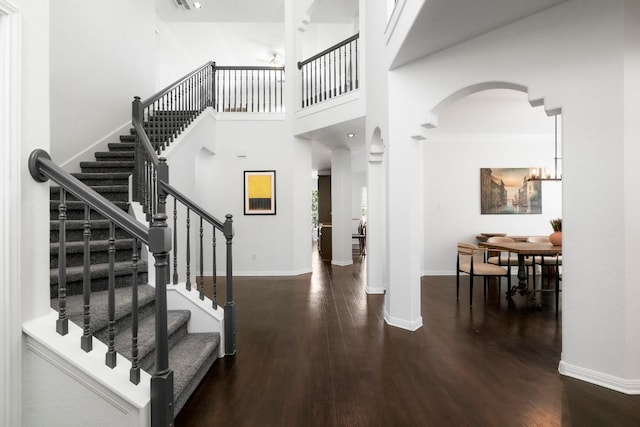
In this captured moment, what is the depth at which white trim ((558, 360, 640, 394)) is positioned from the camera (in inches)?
86.9

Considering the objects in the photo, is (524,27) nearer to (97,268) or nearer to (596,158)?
(596,158)

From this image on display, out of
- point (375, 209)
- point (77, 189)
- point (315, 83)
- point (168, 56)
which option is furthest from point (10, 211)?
point (168, 56)

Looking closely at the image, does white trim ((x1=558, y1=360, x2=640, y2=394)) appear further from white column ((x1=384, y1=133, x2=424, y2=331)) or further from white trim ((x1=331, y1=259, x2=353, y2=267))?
white trim ((x1=331, y1=259, x2=353, y2=267))

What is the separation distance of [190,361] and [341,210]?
18.5 feet

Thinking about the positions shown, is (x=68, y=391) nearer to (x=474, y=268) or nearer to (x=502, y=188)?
(x=474, y=268)

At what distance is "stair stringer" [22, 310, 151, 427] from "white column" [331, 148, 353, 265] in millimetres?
6145

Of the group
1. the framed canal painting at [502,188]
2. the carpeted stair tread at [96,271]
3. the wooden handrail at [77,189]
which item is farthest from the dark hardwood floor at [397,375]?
the framed canal painting at [502,188]

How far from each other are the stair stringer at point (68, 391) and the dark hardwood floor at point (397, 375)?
0.49m

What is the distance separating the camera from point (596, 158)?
7.60 ft

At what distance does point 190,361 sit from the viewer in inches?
87.9

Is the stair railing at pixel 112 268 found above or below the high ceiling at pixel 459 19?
below

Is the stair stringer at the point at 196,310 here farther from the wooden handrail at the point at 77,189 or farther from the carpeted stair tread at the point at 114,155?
the carpeted stair tread at the point at 114,155

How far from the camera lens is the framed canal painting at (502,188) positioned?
6.40 m

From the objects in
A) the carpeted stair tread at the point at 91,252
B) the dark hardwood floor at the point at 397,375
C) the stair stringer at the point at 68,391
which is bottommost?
the dark hardwood floor at the point at 397,375
